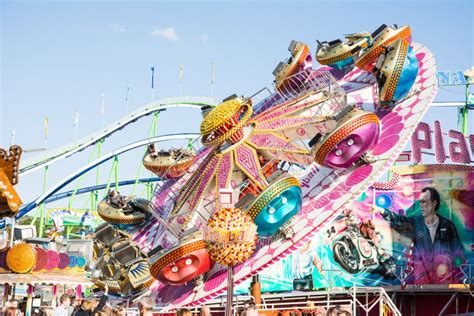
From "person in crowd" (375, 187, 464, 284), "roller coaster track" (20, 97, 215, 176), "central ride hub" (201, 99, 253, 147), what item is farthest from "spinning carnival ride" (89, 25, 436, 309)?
"roller coaster track" (20, 97, 215, 176)

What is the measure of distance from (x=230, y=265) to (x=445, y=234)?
1368cm

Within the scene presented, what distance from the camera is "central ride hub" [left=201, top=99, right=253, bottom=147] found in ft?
65.7

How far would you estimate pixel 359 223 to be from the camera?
25.7m

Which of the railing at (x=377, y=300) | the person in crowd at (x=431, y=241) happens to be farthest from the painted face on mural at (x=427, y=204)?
the railing at (x=377, y=300)

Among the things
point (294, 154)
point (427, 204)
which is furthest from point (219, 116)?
point (427, 204)

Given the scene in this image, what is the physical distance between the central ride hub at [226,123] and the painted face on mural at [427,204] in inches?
288

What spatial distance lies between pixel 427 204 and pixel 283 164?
5.63m

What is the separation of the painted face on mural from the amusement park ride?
473 cm

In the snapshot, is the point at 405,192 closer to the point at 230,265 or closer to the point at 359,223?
the point at 359,223

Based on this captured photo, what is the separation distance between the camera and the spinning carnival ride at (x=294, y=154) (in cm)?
1853

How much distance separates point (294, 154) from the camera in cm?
2014

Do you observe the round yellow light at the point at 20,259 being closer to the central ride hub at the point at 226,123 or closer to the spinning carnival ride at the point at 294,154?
the spinning carnival ride at the point at 294,154

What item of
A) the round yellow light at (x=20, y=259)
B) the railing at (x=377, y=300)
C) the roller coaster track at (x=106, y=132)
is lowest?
the railing at (x=377, y=300)

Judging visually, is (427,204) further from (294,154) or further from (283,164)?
(294,154)
